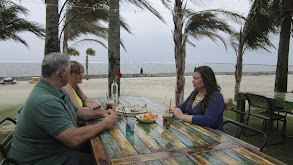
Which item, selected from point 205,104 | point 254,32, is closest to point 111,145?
point 205,104

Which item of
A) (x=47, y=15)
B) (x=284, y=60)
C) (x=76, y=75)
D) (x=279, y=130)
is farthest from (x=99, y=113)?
(x=284, y=60)

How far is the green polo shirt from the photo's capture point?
1.42 meters

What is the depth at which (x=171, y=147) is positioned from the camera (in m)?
1.49

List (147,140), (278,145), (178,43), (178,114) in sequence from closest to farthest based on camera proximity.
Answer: (147,140), (178,114), (278,145), (178,43)

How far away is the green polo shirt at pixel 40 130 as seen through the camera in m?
1.42

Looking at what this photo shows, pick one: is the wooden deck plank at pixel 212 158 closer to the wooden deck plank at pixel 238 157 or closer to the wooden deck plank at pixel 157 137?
the wooden deck plank at pixel 238 157

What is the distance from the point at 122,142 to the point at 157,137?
11.6 inches

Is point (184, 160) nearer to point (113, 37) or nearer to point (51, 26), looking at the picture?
point (51, 26)

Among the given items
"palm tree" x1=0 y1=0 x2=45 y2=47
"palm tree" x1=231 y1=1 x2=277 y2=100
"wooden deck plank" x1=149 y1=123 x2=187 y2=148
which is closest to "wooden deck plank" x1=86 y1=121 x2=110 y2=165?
"wooden deck plank" x1=149 y1=123 x2=187 y2=148

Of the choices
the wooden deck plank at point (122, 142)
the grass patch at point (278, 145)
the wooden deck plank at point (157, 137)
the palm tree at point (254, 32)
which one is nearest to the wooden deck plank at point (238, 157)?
the wooden deck plank at point (157, 137)

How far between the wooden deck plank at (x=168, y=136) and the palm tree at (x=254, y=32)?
4.46m

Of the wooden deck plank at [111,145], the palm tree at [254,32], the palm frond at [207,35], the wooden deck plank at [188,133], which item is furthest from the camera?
the palm frond at [207,35]

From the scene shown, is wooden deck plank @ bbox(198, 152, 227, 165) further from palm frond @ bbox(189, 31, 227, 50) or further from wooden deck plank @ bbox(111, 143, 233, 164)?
palm frond @ bbox(189, 31, 227, 50)

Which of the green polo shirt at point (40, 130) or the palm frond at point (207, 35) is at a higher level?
the palm frond at point (207, 35)
